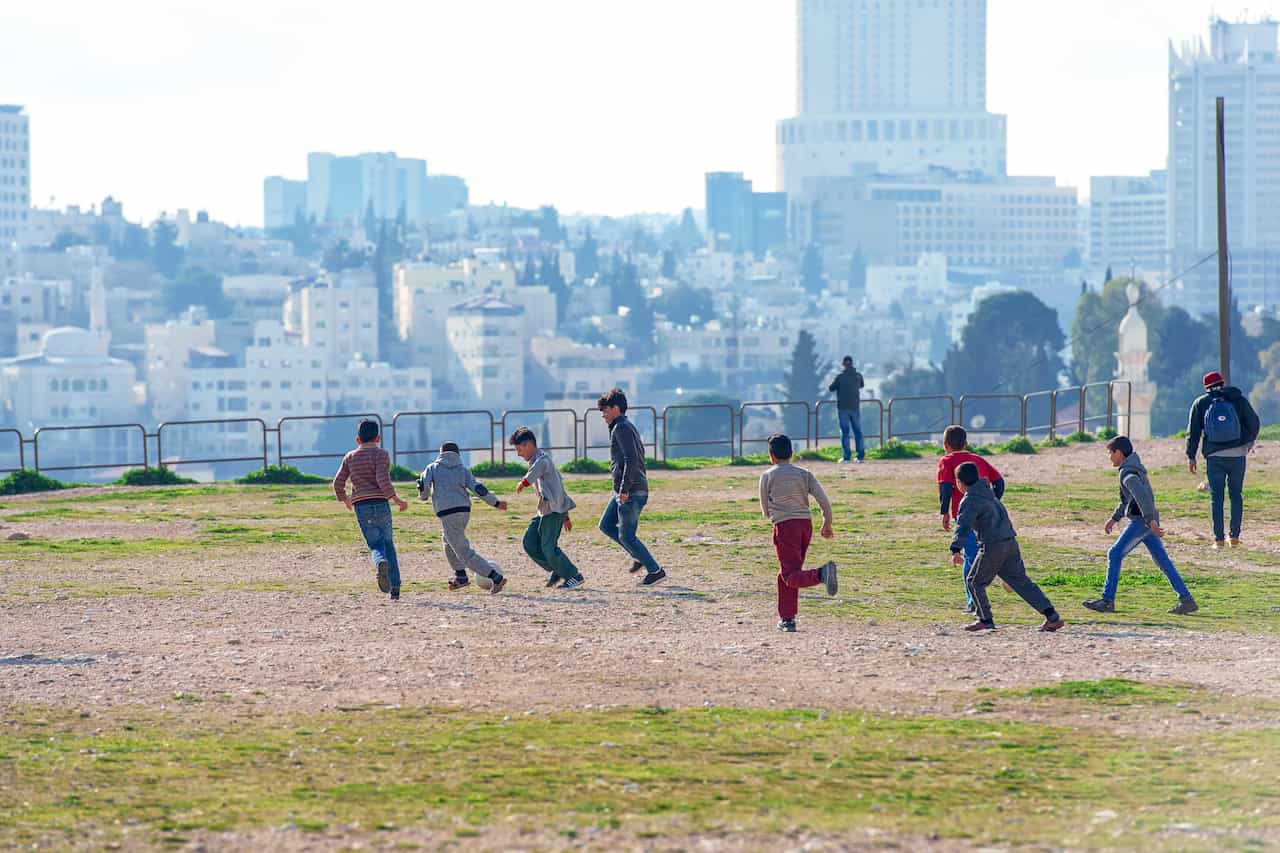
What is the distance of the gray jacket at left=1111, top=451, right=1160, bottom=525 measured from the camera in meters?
15.0

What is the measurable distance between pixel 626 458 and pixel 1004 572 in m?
3.96

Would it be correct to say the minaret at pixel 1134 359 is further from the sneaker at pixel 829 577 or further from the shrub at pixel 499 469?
the sneaker at pixel 829 577

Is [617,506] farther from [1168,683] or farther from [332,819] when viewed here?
[332,819]

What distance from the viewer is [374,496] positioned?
16.5 metres

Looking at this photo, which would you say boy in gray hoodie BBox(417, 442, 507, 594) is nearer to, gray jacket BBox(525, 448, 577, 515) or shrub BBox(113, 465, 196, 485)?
gray jacket BBox(525, 448, 577, 515)

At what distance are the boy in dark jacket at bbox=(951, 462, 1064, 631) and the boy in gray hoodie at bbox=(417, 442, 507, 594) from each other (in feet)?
13.0

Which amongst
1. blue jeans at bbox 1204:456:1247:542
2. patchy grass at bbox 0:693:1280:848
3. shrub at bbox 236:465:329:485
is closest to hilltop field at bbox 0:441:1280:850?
patchy grass at bbox 0:693:1280:848

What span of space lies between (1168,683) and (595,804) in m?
4.33

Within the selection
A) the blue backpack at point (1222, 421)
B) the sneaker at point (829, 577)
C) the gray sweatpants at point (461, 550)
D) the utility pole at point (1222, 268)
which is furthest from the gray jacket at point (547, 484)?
the utility pole at point (1222, 268)

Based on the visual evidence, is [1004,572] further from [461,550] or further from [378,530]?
[378,530]

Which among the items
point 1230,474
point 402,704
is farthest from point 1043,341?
point 402,704

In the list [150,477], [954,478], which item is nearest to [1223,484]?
[954,478]

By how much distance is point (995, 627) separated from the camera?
1459 centimetres

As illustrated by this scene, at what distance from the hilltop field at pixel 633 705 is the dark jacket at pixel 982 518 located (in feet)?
2.26
